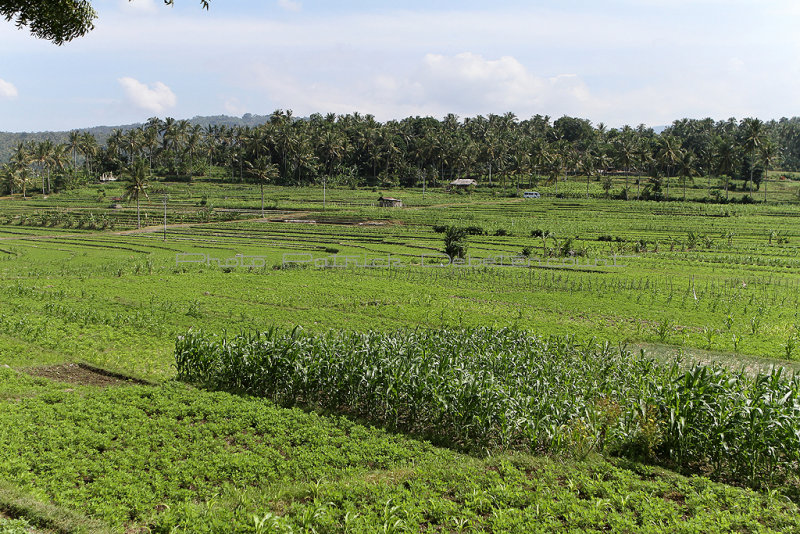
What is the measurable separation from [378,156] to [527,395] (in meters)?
118

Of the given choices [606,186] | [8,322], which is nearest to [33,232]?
[8,322]

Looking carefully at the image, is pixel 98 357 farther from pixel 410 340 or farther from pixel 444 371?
pixel 444 371

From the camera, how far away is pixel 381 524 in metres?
9.16

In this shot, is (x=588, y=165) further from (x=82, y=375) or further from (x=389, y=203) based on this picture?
(x=82, y=375)

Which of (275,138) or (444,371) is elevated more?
(275,138)

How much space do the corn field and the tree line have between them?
332 feet

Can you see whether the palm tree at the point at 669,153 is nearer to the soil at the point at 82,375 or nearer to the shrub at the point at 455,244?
the shrub at the point at 455,244

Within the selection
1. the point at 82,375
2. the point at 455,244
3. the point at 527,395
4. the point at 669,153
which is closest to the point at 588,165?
the point at 669,153

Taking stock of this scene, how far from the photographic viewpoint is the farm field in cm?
958

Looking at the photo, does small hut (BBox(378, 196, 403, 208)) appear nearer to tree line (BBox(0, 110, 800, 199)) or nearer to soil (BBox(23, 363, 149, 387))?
tree line (BBox(0, 110, 800, 199))

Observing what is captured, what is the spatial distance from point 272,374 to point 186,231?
60.6 m

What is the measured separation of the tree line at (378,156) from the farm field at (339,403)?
2553 inches

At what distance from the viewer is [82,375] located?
54.4 feet

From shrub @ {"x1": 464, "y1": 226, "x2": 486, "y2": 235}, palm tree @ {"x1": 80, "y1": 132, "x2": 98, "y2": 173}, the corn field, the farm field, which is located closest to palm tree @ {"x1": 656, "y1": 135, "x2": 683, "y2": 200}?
the farm field
